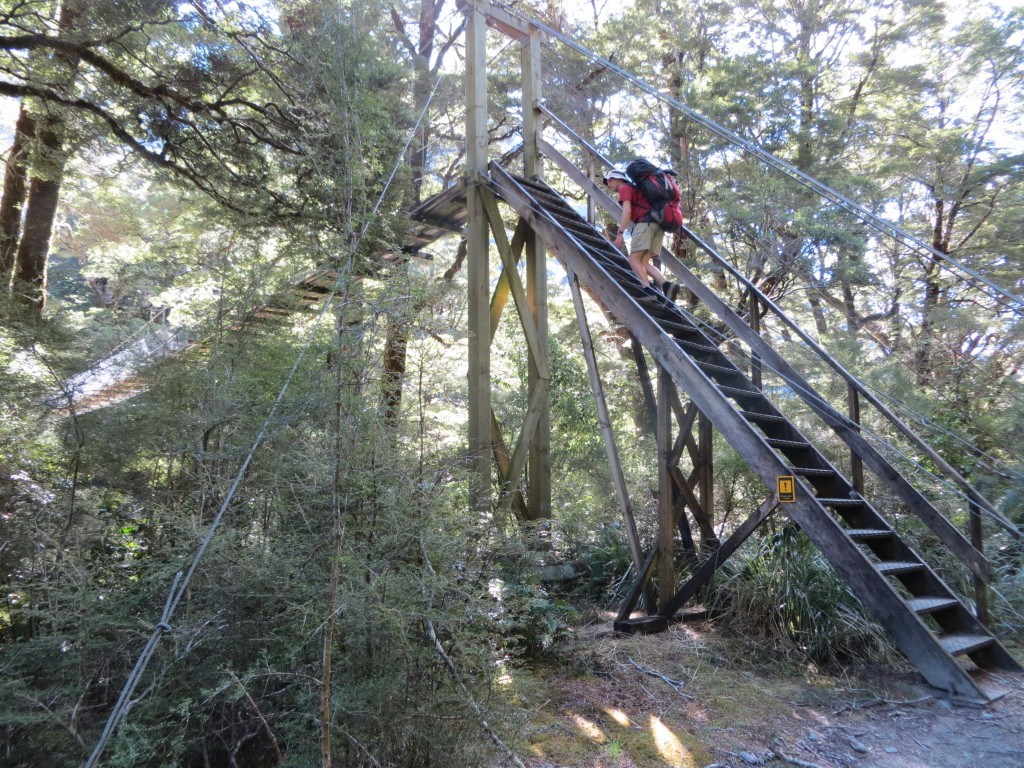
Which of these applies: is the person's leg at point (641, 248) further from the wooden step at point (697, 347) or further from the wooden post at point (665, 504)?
the wooden post at point (665, 504)

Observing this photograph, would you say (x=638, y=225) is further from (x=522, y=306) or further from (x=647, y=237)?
(x=522, y=306)

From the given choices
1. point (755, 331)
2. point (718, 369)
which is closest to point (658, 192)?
point (755, 331)

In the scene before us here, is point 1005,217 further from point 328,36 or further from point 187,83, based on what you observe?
point 187,83

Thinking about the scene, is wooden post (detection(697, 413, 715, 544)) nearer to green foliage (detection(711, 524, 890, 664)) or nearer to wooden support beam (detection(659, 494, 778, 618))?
green foliage (detection(711, 524, 890, 664))

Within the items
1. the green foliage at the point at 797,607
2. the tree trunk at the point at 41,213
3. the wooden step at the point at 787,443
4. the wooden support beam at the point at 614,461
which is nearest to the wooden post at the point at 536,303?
the wooden support beam at the point at 614,461

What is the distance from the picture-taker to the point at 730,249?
A: 393 inches

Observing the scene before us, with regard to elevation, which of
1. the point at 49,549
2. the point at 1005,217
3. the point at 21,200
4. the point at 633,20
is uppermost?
the point at 633,20

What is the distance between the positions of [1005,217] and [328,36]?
429 inches

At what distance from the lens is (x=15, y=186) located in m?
7.26

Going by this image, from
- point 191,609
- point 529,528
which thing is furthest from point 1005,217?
point 191,609

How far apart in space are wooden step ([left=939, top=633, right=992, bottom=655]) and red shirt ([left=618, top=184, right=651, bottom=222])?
355 centimetres

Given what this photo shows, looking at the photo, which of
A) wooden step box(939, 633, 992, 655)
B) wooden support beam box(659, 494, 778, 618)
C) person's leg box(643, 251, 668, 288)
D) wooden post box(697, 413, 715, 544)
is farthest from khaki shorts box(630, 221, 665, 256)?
wooden step box(939, 633, 992, 655)

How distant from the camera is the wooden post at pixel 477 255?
18.5 feet

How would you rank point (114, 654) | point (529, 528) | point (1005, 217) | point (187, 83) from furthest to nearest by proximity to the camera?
point (1005, 217) → point (187, 83) → point (529, 528) → point (114, 654)
